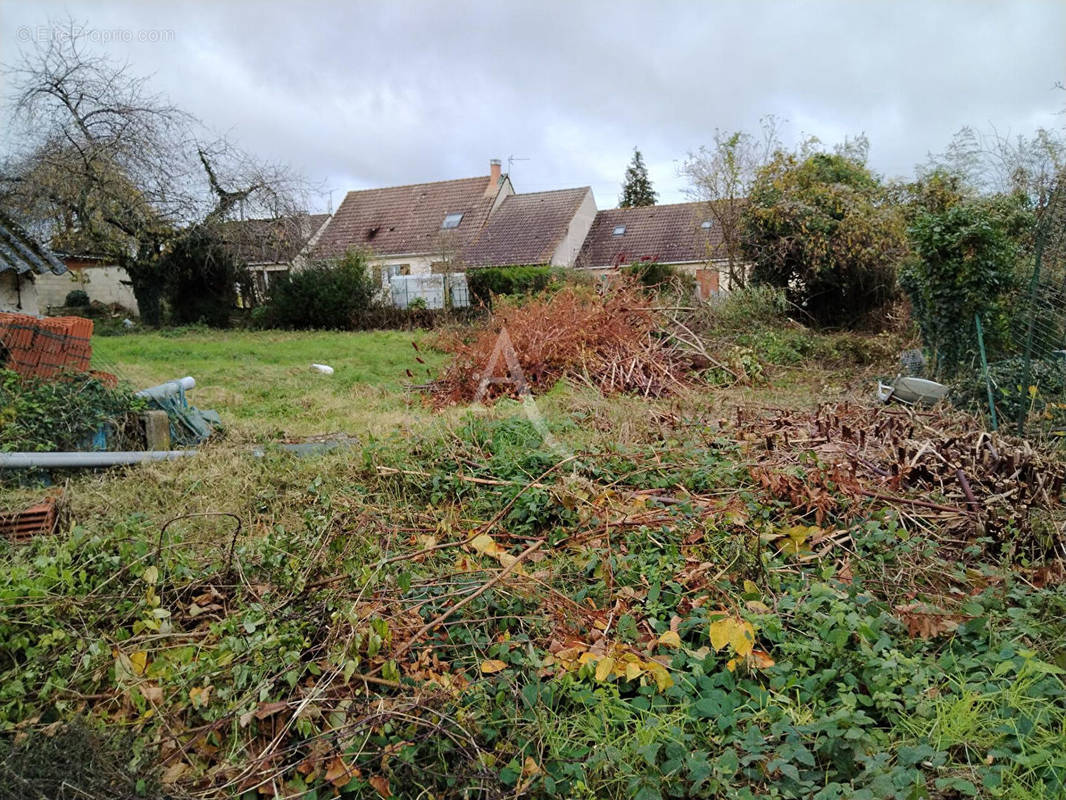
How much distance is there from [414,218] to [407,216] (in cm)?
48

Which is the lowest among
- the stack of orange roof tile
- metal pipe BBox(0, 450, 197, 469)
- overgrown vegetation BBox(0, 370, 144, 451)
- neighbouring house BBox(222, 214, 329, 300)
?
metal pipe BBox(0, 450, 197, 469)

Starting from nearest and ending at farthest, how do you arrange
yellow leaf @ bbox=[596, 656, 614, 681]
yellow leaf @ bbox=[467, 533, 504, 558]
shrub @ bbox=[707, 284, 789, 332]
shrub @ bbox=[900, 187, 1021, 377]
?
yellow leaf @ bbox=[596, 656, 614, 681] < yellow leaf @ bbox=[467, 533, 504, 558] < shrub @ bbox=[900, 187, 1021, 377] < shrub @ bbox=[707, 284, 789, 332]

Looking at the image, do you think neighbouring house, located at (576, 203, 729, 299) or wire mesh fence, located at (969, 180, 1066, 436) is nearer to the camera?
wire mesh fence, located at (969, 180, 1066, 436)

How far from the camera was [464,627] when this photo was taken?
312 cm

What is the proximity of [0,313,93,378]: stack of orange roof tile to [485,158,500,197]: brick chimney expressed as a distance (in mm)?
26070

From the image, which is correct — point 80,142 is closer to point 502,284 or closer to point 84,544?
point 502,284

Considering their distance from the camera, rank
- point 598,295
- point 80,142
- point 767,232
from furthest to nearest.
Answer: point 80,142 → point 767,232 → point 598,295

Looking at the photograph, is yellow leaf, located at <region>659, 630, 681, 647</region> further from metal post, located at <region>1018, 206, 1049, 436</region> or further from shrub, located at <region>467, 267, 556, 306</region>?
shrub, located at <region>467, 267, 556, 306</region>

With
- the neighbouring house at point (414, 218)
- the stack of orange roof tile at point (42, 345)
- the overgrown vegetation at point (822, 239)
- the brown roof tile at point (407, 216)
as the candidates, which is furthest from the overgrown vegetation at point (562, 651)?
the brown roof tile at point (407, 216)

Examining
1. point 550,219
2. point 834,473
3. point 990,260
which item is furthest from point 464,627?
point 550,219

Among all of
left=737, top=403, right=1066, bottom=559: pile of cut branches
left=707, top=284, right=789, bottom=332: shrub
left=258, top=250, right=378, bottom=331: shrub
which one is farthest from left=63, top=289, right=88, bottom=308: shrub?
left=737, top=403, right=1066, bottom=559: pile of cut branches

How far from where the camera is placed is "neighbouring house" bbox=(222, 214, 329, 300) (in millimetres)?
21328

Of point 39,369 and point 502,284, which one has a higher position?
point 502,284

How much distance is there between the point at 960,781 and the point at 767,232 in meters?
15.4
